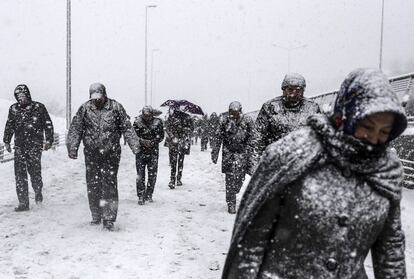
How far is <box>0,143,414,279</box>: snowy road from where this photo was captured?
18.5ft

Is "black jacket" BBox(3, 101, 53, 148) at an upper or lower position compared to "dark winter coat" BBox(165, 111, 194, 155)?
upper

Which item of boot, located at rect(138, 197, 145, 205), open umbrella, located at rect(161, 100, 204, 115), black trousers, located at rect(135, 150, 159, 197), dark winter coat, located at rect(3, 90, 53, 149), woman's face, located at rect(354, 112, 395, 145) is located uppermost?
woman's face, located at rect(354, 112, 395, 145)

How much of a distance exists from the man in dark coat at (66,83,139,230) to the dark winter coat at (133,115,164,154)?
2.32 meters

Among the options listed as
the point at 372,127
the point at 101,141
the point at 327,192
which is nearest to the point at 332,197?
the point at 327,192

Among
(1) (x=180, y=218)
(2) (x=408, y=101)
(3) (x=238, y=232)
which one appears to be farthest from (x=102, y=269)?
(2) (x=408, y=101)

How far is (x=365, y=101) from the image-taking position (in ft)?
6.44

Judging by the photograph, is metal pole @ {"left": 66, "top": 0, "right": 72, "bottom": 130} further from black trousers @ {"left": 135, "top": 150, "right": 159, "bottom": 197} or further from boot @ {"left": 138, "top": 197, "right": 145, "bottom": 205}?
boot @ {"left": 138, "top": 197, "right": 145, "bottom": 205}

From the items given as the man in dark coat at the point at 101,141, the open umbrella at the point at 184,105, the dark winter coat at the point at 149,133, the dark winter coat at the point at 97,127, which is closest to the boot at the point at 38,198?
the dark winter coat at the point at 149,133

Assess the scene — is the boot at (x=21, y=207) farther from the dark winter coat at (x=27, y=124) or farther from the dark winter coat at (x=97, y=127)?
the dark winter coat at (x=97, y=127)

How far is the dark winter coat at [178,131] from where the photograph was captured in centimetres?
1262

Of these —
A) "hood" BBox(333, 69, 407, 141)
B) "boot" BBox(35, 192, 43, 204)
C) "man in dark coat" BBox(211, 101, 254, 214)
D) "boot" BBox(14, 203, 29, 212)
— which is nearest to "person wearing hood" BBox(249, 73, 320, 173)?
"man in dark coat" BBox(211, 101, 254, 214)

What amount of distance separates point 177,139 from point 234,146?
11.7ft

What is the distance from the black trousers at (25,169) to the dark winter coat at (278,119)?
4611 millimetres

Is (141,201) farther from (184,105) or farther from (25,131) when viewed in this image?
(184,105)
